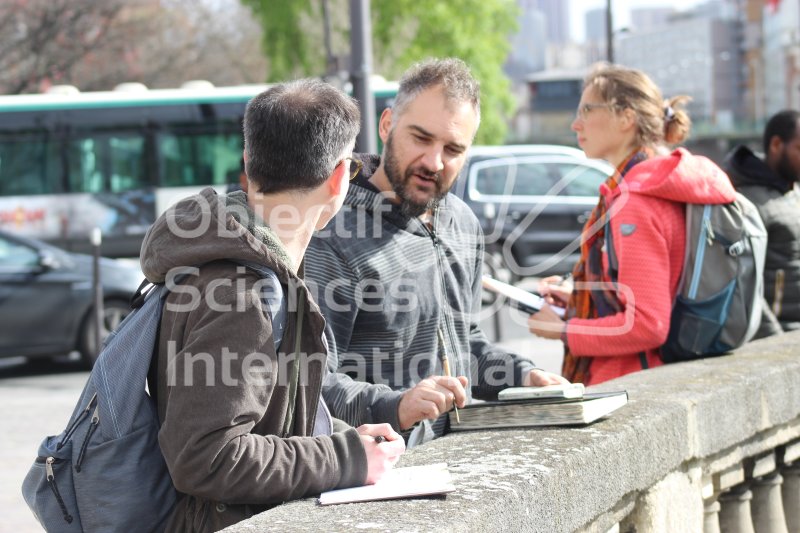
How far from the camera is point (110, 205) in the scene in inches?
813

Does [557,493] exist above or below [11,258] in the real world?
above

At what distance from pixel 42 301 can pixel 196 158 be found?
9795mm

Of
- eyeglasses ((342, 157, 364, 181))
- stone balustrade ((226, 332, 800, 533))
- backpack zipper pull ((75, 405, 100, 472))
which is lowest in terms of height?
stone balustrade ((226, 332, 800, 533))

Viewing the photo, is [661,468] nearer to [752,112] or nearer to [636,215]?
[636,215]

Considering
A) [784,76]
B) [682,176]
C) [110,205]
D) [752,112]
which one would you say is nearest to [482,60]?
[110,205]

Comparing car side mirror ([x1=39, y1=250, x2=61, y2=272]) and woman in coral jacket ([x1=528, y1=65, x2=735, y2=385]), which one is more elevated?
woman in coral jacket ([x1=528, y1=65, x2=735, y2=385])

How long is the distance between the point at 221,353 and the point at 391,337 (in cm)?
119

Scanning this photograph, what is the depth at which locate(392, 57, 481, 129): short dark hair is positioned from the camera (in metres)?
3.41

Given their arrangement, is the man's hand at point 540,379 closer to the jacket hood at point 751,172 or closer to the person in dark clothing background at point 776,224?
the person in dark clothing background at point 776,224

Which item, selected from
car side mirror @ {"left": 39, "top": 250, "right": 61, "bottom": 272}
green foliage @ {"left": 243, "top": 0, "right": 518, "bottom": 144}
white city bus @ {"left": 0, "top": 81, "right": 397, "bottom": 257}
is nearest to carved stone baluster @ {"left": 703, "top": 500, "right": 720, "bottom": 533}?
car side mirror @ {"left": 39, "top": 250, "right": 61, "bottom": 272}

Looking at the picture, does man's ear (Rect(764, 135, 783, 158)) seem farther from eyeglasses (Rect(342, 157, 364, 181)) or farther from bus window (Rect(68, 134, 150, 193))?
bus window (Rect(68, 134, 150, 193))

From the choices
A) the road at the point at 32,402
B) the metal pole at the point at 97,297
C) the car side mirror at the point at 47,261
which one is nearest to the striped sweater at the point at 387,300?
the road at the point at 32,402

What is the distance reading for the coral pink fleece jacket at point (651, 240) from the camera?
3.80 metres

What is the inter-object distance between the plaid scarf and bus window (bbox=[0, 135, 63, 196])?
57.4ft
